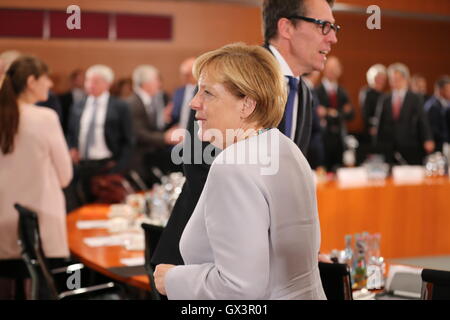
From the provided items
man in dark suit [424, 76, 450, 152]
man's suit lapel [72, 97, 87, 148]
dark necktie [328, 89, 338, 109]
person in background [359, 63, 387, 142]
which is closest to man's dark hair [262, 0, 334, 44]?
man's suit lapel [72, 97, 87, 148]

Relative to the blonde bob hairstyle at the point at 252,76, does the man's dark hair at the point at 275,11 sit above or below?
above

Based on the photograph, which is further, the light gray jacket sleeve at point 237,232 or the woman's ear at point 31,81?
the woman's ear at point 31,81

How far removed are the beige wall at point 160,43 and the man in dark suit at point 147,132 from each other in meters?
3.22

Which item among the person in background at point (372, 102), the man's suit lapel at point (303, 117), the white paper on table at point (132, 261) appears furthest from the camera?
the person in background at point (372, 102)

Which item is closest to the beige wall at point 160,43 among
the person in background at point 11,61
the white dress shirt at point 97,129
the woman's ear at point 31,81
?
the white dress shirt at point 97,129

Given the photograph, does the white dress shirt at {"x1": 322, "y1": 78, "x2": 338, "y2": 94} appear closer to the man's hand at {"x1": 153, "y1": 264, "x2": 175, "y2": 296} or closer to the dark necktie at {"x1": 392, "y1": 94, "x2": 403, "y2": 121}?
the dark necktie at {"x1": 392, "y1": 94, "x2": 403, "y2": 121}

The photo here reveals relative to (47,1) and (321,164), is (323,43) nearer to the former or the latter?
(321,164)

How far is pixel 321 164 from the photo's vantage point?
313 inches

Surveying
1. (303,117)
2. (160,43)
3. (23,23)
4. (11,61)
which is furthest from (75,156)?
(160,43)

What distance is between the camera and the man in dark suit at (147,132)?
25.2 feet

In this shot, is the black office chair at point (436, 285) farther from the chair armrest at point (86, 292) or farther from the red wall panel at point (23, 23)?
the red wall panel at point (23, 23)

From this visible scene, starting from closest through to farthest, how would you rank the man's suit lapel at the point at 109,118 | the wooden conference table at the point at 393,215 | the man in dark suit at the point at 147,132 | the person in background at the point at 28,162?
the person in background at the point at 28,162 → the wooden conference table at the point at 393,215 → the man's suit lapel at the point at 109,118 → the man in dark suit at the point at 147,132

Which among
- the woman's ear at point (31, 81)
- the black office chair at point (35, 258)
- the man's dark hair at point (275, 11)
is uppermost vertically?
the man's dark hair at point (275, 11)

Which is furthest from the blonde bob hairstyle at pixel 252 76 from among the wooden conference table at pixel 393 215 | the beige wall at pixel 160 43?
the beige wall at pixel 160 43
